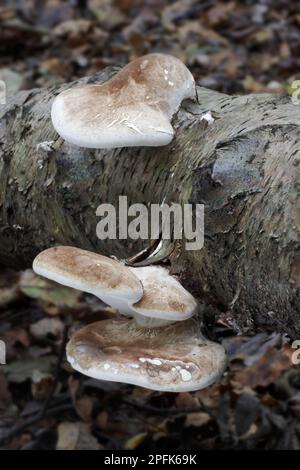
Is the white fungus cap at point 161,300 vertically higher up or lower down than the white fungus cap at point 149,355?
higher up

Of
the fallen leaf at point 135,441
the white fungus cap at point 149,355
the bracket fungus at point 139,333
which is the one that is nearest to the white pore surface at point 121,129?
the bracket fungus at point 139,333

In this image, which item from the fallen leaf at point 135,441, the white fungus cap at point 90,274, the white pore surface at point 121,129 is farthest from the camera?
the fallen leaf at point 135,441

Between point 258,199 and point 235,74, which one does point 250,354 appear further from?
point 235,74

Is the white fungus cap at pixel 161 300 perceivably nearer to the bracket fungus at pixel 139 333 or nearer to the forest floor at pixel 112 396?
the bracket fungus at pixel 139 333

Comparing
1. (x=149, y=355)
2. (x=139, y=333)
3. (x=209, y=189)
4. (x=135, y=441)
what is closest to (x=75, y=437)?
(x=135, y=441)

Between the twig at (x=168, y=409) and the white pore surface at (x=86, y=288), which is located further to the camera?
the twig at (x=168, y=409)

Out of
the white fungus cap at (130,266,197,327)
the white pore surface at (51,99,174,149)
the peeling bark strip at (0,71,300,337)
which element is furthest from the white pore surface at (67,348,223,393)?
the white pore surface at (51,99,174,149)

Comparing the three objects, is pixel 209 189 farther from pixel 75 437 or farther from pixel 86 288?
pixel 75 437
